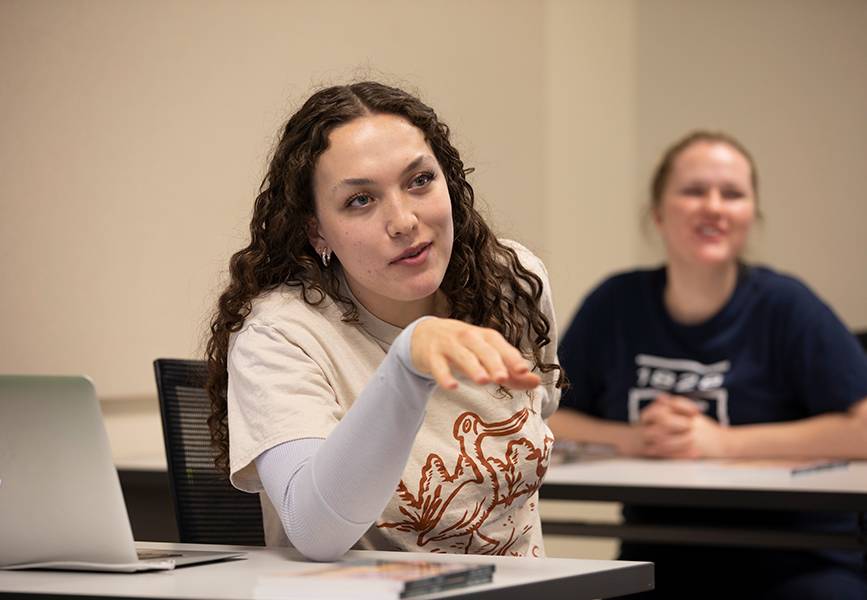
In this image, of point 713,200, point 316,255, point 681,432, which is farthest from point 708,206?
point 316,255

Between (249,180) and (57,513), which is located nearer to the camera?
(57,513)

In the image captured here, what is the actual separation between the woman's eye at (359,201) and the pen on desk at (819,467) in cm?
133

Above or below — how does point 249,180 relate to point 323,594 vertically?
above

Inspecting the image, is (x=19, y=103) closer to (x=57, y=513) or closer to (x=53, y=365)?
(x=53, y=365)

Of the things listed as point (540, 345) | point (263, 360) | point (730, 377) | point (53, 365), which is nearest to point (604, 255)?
point (730, 377)

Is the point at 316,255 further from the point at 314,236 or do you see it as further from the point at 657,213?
the point at 657,213

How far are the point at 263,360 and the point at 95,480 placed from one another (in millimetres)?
301

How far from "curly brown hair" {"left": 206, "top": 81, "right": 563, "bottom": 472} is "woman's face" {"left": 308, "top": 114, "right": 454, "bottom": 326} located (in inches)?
1.4

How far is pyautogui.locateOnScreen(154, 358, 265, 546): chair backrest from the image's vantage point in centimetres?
202

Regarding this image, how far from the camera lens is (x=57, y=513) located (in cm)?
155

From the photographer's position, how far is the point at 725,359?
10.6ft

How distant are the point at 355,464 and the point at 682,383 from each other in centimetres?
188

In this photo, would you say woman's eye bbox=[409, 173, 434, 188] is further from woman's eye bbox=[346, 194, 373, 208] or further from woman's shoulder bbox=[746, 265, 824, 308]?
woman's shoulder bbox=[746, 265, 824, 308]

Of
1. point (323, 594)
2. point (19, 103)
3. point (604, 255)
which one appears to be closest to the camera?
point (323, 594)
